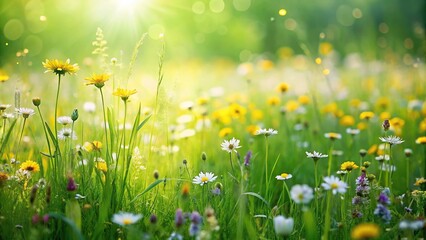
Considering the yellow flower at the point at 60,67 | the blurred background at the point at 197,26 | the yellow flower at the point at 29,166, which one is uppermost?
the blurred background at the point at 197,26

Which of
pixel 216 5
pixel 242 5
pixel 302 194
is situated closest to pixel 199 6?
pixel 216 5

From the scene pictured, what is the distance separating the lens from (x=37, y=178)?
1682mm

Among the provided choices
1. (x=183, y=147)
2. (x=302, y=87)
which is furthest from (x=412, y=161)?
(x=302, y=87)

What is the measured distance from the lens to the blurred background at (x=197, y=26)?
7547 millimetres

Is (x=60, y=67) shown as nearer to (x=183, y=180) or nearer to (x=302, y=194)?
(x=183, y=180)

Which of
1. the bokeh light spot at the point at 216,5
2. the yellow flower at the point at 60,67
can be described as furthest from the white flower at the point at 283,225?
the bokeh light spot at the point at 216,5

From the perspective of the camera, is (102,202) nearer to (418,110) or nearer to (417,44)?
(418,110)

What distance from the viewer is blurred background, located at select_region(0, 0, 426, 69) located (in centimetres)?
755

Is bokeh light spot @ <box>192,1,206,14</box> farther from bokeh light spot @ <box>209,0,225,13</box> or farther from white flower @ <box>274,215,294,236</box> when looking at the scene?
white flower @ <box>274,215,294,236</box>

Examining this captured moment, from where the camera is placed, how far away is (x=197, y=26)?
11570mm

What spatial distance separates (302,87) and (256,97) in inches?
26.7

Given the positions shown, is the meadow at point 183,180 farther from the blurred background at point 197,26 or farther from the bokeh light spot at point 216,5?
the bokeh light spot at point 216,5

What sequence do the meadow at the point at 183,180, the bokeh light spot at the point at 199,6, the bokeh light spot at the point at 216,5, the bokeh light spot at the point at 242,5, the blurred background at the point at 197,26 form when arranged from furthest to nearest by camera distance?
1. the bokeh light spot at the point at 242,5
2. the bokeh light spot at the point at 216,5
3. the bokeh light spot at the point at 199,6
4. the blurred background at the point at 197,26
5. the meadow at the point at 183,180

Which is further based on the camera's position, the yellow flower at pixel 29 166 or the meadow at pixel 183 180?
the yellow flower at pixel 29 166
